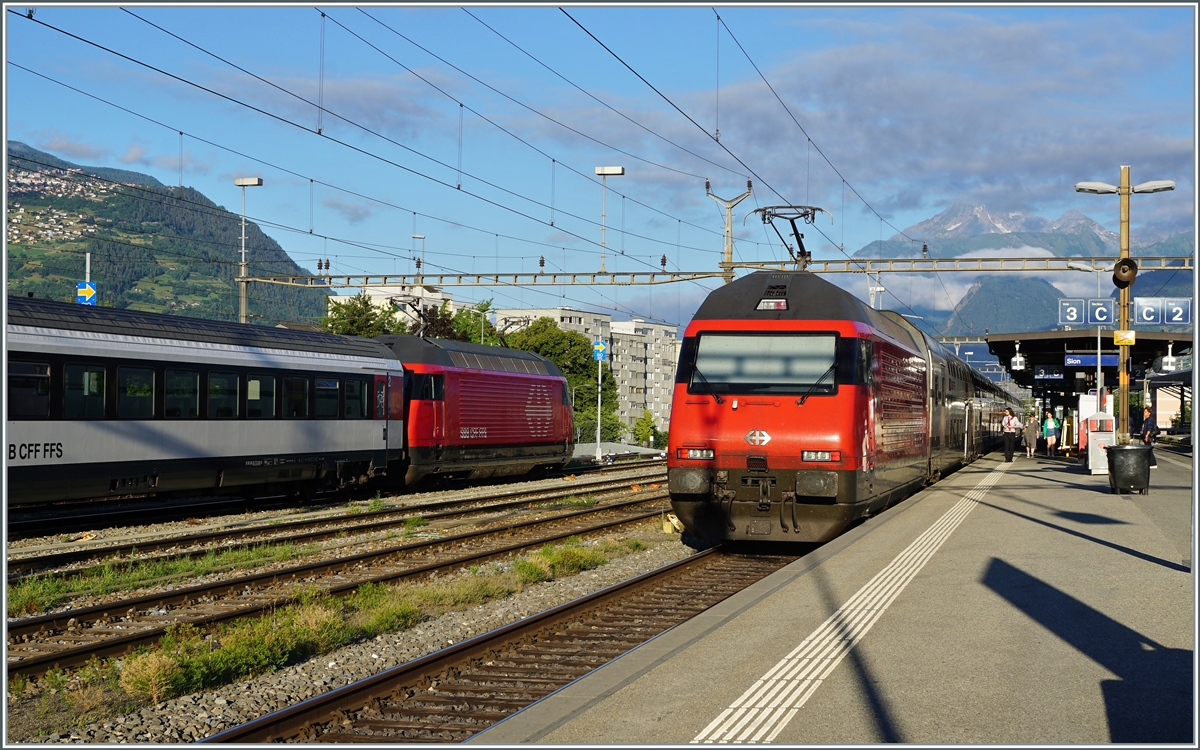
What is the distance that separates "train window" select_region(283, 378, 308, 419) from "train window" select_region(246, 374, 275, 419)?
0.41m

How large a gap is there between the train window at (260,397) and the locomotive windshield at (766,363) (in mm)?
9402

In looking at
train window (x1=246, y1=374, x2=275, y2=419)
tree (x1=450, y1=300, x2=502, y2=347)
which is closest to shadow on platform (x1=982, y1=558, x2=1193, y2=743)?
train window (x1=246, y1=374, x2=275, y2=419)

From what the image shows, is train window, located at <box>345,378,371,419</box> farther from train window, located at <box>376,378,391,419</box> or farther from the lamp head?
the lamp head

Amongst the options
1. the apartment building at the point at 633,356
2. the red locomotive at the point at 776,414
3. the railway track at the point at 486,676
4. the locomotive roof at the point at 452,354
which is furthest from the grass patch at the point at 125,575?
the apartment building at the point at 633,356

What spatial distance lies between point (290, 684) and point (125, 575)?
5.42 m

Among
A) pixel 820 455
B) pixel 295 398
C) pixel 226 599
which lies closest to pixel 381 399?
pixel 295 398

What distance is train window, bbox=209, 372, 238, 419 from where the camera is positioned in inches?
758

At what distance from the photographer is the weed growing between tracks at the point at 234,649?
764 cm

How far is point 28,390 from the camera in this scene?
1553 cm

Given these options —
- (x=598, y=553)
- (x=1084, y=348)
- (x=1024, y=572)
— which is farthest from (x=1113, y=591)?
(x=1084, y=348)

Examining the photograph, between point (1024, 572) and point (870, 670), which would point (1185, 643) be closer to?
point (870, 670)

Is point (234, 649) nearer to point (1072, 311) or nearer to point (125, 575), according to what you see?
point (125, 575)

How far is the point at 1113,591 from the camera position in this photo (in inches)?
394

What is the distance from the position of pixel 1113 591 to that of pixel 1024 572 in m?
1.23
